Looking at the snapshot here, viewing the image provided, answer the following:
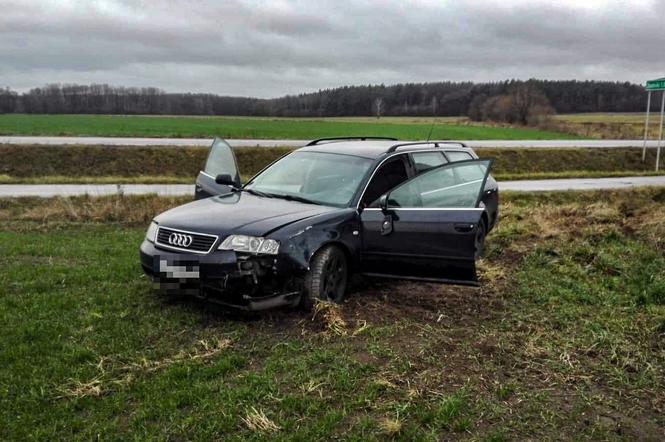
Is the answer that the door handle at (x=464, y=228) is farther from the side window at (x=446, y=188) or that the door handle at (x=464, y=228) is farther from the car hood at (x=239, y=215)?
the car hood at (x=239, y=215)

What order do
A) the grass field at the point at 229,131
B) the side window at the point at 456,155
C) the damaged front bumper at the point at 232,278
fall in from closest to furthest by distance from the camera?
the damaged front bumper at the point at 232,278 → the side window at the point at 456,155 → the grass field at the point at 229,131

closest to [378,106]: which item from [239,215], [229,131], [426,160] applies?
[229,131]

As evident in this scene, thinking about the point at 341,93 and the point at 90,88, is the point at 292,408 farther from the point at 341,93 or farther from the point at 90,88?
the point at 90,88

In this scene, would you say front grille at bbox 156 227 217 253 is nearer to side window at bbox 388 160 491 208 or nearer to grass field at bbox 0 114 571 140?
side window at bbox 388 160 491 208

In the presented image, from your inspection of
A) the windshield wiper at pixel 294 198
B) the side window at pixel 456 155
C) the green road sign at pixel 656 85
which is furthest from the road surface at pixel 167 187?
the side window at pixel 456 155

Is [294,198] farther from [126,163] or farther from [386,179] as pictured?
[126,163]

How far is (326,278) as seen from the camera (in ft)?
16.8

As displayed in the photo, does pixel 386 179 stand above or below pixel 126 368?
above

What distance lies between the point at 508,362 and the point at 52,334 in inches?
142

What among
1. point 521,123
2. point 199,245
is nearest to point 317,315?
point 199,245

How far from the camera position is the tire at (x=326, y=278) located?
496 centimetres

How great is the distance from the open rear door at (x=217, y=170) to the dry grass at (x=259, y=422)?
400 centimetres

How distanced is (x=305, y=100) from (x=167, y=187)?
60360 mm

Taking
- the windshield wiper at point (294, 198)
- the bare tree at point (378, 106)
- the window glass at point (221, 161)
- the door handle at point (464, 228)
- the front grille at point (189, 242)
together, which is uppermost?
the bare tree at point (378, 106)
